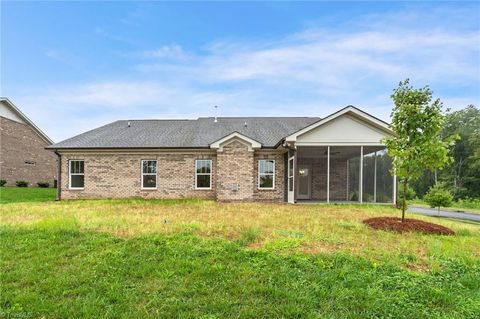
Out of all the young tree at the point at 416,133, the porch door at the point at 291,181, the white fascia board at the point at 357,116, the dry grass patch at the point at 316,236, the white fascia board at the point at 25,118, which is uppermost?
the white fascia board at the point at 25,118

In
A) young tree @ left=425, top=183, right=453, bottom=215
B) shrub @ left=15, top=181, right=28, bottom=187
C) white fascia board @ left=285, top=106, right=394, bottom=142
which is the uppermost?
white fascia board @ left=285, top=106, right=394, bottom=142

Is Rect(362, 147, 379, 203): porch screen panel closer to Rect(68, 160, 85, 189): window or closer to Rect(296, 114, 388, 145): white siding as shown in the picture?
Rect(296, 114, 388, 145): white siding

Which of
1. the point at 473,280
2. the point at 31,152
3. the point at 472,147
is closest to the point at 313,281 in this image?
the point at 473,280

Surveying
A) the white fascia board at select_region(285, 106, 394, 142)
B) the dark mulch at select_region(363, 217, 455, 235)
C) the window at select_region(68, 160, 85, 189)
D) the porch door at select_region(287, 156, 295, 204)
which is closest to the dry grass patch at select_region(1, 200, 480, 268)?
the dark mulch at select_region(363, 217, 455, 235)

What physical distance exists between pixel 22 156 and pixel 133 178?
588 inches

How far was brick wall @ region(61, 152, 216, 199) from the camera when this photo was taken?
1666 centimetres

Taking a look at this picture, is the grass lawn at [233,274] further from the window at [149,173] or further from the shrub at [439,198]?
the shrub at [439,198]

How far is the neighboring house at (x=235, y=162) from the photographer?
14.5 meters

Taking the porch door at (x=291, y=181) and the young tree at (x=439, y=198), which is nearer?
the porch door at (x=291, y=181)

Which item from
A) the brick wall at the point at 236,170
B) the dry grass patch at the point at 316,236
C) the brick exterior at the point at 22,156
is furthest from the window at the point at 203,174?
the brick exterior at the point at 22,156

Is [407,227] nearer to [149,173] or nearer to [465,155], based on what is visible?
[149,173]

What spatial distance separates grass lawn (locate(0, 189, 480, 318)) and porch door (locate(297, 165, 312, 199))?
38.9 feet

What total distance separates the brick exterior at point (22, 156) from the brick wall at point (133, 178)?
10535mm

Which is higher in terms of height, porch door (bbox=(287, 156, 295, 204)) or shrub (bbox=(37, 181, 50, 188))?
porch door (bbox=(287, 156, 295, 204))
